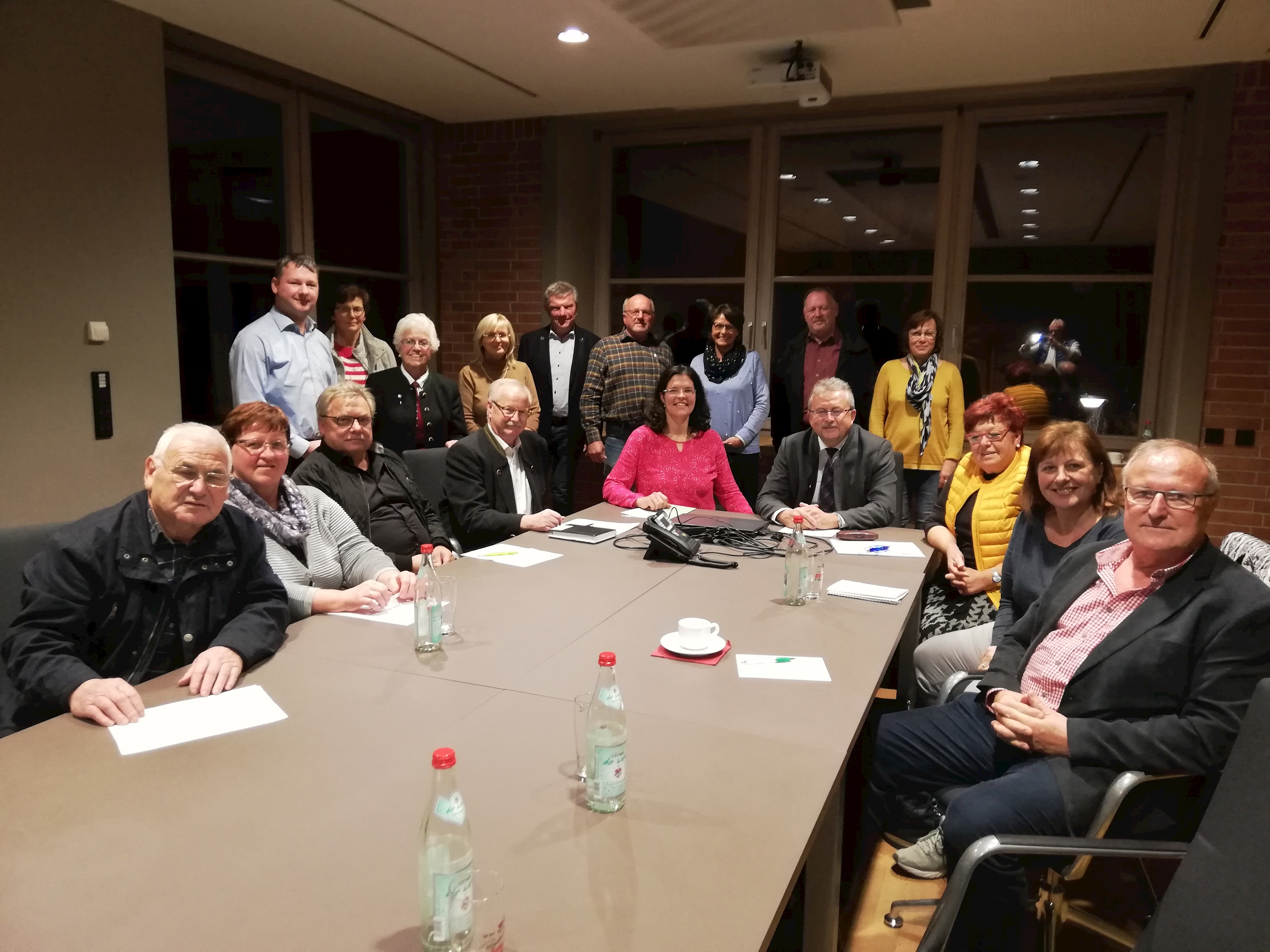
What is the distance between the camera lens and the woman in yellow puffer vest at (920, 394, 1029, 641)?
9.64 feet

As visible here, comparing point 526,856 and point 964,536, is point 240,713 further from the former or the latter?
point 964,536

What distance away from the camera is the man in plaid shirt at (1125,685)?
1580mm

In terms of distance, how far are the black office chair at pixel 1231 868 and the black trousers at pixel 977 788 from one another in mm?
297

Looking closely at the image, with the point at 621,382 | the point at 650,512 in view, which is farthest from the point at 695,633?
the point at 621,382

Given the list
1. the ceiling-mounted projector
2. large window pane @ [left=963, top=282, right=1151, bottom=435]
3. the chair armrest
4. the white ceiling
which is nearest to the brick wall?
the white ceiling

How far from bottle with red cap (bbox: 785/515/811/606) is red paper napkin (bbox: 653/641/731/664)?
1.55 feet

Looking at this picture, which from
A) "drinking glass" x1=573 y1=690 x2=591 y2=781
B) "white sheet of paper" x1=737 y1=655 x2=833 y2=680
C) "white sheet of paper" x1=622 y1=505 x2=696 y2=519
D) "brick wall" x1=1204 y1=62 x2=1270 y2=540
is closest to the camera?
"drinking glass" x1=573 y1=690 x2=591 y2=781

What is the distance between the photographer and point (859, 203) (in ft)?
18.0

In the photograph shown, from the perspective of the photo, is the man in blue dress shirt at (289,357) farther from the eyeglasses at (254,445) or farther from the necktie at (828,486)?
the necktie at (828,486)

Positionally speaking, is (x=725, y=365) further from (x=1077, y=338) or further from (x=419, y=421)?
(x=1077, y=338)

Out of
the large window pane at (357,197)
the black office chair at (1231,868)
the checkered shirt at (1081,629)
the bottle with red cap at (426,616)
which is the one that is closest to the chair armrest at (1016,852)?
the black office chair at (1231,868)

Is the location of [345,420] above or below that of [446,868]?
above

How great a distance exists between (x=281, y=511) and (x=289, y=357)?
1491 mm

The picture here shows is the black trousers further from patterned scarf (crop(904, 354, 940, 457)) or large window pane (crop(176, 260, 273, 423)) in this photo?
large window pane (crop(176, 260, 273, 423))
